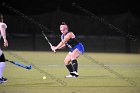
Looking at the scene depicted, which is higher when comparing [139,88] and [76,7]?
[76,7]

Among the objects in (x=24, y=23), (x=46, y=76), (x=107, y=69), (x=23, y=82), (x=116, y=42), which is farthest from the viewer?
(x=116, y=42)

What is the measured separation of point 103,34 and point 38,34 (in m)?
4.20

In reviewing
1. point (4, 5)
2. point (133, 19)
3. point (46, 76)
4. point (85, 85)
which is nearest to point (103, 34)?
point (133, 19)

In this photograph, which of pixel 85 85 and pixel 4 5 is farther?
pixel 4 5

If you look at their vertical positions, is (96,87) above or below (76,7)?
below

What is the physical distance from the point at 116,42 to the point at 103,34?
180 inches

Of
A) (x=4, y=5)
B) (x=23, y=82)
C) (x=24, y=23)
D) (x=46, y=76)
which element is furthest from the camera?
(x=4, y=5)

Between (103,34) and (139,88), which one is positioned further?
(103,34)

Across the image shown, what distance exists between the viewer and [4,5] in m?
39.3

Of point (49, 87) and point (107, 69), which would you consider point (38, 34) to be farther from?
point (49, 87)

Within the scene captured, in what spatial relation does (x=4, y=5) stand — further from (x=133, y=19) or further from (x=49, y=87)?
(x=49, y=87)

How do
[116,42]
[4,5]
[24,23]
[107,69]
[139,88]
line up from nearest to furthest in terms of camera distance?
[139,88] → [107,69] → [24,23] → [116,42] → [4,5]

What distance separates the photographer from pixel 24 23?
3133cm

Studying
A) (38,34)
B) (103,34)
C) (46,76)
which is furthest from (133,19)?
(46,76)
